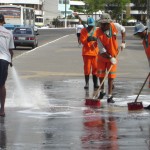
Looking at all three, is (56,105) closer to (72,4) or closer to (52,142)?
(52,142)

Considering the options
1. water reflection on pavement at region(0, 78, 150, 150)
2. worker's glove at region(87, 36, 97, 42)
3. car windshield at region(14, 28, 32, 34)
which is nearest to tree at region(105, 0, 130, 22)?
car windshield at region(14, 28, 32, 34)

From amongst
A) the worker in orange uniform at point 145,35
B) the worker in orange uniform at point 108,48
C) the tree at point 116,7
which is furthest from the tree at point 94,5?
the worker in orange uniform at point 145,35

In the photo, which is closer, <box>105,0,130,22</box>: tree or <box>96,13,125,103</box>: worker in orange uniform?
<box>96,13,125,103</box>: worker in orange uniform

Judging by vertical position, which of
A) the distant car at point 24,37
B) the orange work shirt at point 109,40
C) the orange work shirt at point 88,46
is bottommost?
the distant car at point 24,37

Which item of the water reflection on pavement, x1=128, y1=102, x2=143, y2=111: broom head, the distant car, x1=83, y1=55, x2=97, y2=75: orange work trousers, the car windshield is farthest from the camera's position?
the car windshield

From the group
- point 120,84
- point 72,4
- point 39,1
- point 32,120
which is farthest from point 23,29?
point 72,4

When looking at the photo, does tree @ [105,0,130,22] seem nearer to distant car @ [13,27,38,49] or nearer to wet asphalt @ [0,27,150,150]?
distant car @ [13,27,38,49]

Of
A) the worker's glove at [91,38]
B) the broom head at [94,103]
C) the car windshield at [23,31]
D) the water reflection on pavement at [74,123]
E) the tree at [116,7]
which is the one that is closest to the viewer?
Answer: the water reflection on pavement at [74,123]

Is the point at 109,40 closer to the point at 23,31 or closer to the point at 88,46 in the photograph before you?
the point at 88,46

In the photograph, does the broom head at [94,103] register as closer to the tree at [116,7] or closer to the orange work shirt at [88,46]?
the orange work shirt at [88,46]

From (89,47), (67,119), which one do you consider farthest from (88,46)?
(67,119)

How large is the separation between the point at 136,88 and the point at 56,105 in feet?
12.1

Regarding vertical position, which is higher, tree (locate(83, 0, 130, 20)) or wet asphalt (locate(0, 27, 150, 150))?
wet asphalt (locate(0, 27, 150, 150))

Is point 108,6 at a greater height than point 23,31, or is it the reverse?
point 23,31
